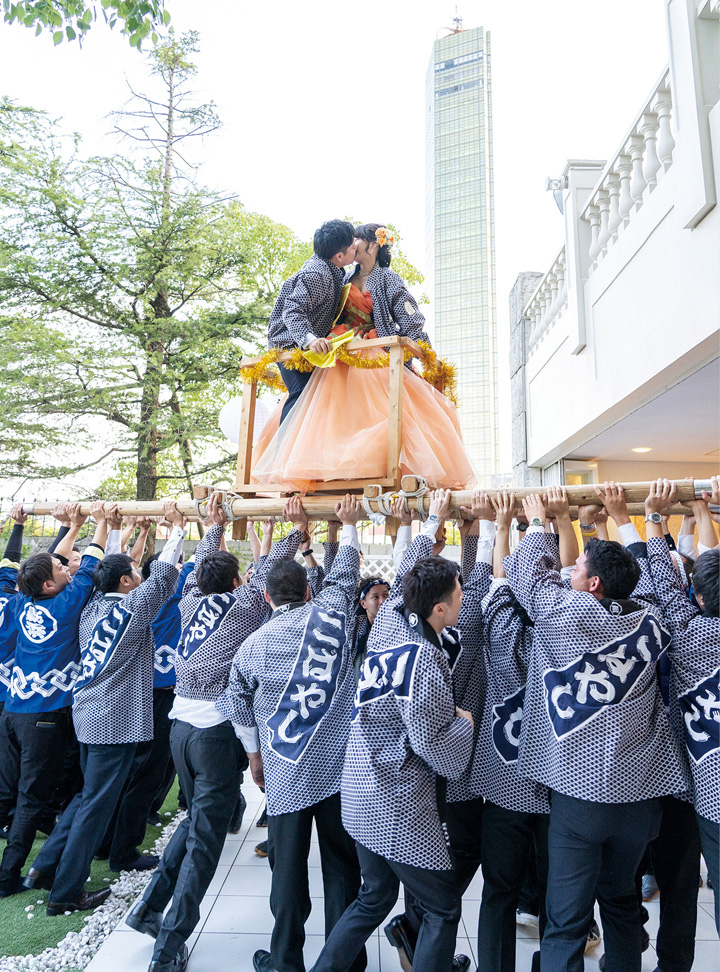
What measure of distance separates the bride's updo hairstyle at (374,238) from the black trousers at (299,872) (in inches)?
120

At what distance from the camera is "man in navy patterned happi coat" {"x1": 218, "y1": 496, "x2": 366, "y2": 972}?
9.07ft

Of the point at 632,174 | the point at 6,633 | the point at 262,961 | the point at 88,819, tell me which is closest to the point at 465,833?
the point at 262,961

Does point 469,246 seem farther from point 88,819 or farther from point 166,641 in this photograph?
Result: point 88,819

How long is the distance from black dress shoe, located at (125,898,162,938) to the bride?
2.24 meters

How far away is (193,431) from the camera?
1045 cm

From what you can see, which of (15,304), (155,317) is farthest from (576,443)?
(15,304)

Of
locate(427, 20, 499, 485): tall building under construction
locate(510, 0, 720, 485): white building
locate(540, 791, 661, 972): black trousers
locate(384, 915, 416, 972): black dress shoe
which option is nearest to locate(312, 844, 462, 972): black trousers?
locate(540, 791, 661, 972): black trousers

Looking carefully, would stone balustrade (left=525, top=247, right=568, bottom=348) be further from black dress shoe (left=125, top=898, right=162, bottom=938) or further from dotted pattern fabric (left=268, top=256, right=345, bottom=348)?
black dress shoe (left=125, top=898, right=162, bottom=938)

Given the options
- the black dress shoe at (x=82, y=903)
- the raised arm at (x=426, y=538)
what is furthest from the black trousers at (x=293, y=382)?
the black dress shoe at (x=82, y=903)

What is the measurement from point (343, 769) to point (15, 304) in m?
10.2

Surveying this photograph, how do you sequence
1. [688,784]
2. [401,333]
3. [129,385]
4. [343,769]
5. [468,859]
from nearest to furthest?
[688,784] → [343,769] → [468,859] → [401,333] → [129,385]

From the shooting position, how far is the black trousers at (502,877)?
2.63m

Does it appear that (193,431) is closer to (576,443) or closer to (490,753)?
(576,443)

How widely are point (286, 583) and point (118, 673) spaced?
1.29 metres
